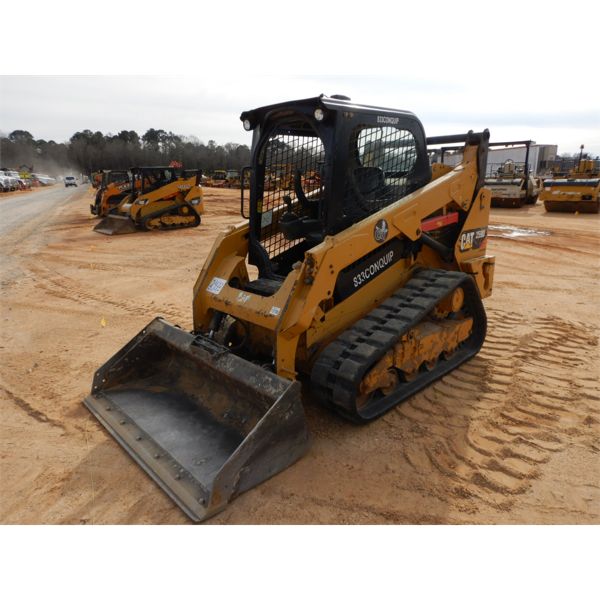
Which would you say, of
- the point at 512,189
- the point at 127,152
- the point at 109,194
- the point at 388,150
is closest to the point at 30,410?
the point at 388,150

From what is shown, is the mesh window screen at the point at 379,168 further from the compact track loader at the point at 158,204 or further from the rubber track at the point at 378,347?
the compact track loader at the point at 158,204

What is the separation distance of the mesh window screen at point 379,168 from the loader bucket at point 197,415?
159 cm

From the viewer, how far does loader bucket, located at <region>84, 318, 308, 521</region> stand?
292 cm

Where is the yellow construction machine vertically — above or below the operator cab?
below

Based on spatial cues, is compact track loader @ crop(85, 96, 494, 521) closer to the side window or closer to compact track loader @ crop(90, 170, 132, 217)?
the side window

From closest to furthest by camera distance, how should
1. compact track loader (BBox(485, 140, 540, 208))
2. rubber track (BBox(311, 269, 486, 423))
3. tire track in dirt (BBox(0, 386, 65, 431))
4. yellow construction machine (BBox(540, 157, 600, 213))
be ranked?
rubber track (BBox(311, 269, 486, 423)), tire track in dirt (BBox(0, 386, 65, 431)), yellow construction machine (BBox(540, 157, 600, 213)), compact track loader (BBox(485, 140, 540, 208))

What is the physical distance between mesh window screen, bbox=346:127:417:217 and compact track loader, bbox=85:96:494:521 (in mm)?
13

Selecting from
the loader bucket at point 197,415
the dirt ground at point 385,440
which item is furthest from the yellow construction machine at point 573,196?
the loader bucket at point 197,415

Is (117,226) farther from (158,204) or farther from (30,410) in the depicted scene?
(30,410)

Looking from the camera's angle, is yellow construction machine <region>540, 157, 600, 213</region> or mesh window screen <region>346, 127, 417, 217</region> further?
yellow construction machine <region>540, 157, 600, 213</region>

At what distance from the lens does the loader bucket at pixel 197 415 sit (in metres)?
2.92

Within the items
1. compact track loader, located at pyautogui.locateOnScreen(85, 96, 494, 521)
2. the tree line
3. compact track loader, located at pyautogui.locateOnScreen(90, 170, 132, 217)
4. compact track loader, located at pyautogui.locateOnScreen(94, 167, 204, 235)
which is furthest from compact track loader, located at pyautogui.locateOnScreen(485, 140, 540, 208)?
the tree line

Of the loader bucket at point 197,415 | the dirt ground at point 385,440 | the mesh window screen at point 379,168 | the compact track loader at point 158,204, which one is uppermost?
the mesh window screen at point 379,168

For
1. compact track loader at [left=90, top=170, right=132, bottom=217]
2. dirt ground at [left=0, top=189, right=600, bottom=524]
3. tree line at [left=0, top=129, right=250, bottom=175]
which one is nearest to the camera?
dirt ground at [left=0, top=189, right=600, bottom=524]
